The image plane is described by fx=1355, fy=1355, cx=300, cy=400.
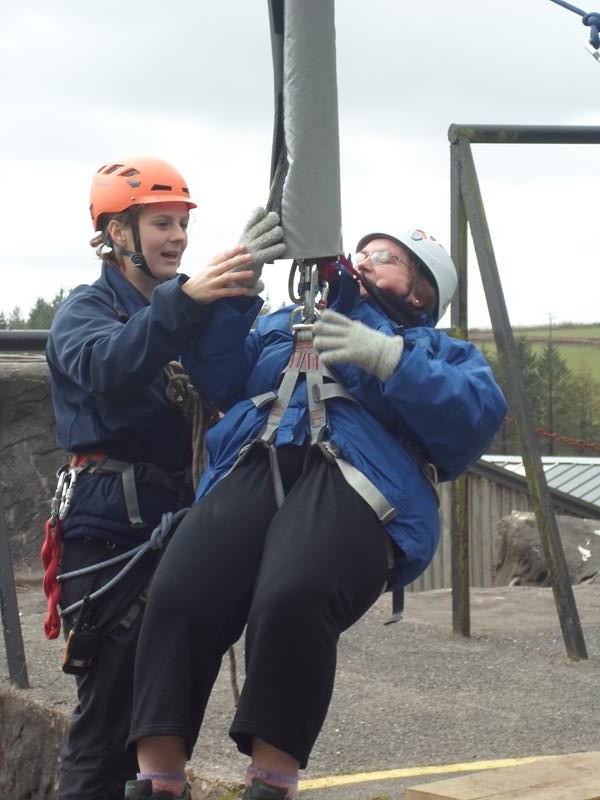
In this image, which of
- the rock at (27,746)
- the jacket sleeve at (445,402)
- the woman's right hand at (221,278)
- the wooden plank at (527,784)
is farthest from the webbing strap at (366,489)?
the rock at (27,746)

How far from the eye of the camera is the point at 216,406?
3.27 m

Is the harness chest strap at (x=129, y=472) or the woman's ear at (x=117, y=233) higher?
the woman's ear at (x=117, y=233)

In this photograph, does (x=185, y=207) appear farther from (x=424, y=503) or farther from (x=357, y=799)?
(x=357, y=799)

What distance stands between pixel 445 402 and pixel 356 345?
0.74ft

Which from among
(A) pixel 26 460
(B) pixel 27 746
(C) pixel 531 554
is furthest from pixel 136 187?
(C) pixel 531 554

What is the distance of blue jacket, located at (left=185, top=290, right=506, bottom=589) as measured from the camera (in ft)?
9.46

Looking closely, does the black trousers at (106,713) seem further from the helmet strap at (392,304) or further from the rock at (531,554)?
the rock at (531,554)

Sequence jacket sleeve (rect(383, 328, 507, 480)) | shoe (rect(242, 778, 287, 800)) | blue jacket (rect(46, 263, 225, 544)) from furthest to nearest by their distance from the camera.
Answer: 1. blue jacket (rect(46, 263, 225, 544))
2. jacket sleeve (rect(383, 328, 507, 480))
3. shoe (rect(242, 778, 287, 800))

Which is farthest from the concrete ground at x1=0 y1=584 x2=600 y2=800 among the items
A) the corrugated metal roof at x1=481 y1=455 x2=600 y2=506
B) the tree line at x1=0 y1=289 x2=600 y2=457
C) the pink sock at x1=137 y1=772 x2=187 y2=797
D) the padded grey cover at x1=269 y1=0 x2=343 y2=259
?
the tree line at x1=0 y1=289 x2=600 y2=457

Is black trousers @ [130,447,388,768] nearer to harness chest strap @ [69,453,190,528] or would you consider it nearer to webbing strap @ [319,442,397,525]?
webbing strap @ [319,442,397,525]

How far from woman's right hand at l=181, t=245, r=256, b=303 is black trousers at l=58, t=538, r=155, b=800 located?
0.90 metres

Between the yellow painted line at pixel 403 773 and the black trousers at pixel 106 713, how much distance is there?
78cm

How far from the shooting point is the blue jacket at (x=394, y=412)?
2.88 metres

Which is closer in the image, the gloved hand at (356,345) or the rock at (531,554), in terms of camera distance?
the gloved hand at (356,345)
